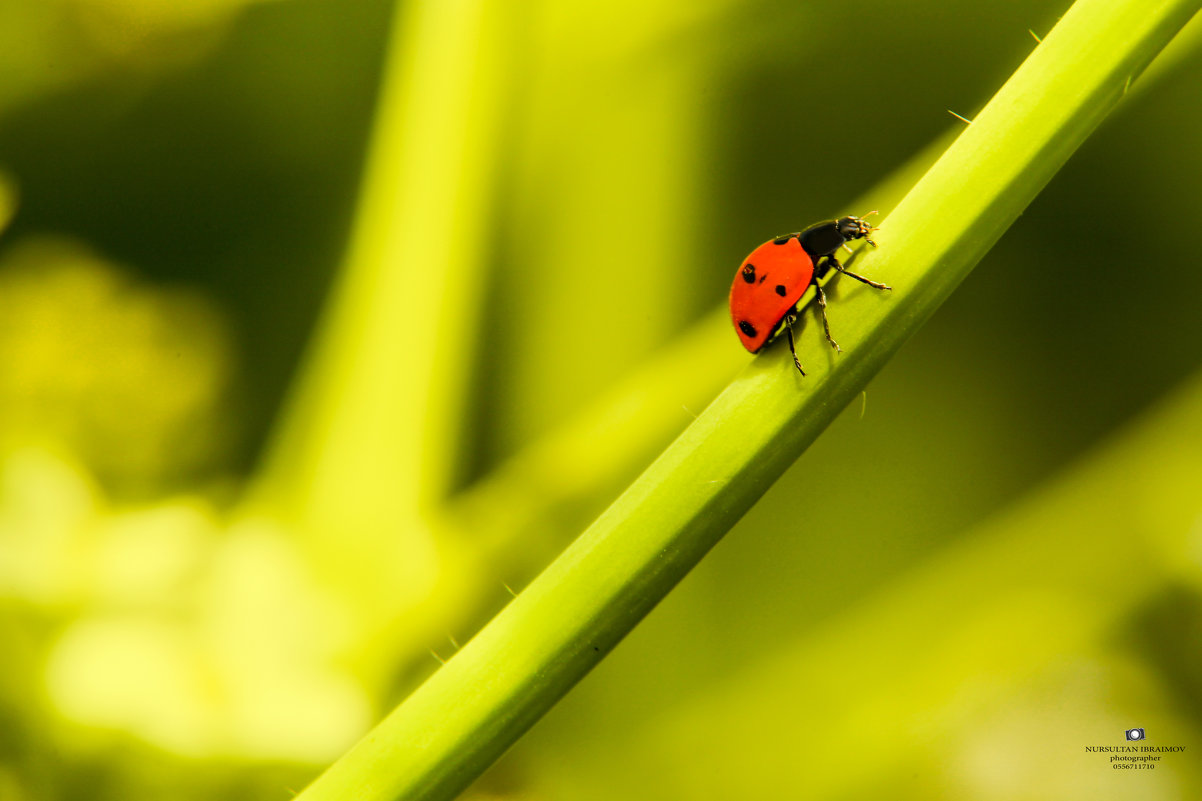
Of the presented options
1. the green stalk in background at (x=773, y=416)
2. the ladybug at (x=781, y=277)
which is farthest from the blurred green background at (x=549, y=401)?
the green stalk in background at (x=773, y=416)

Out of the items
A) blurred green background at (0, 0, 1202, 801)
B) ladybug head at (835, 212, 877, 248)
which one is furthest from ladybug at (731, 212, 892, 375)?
blurred green background at (0, 0, 1202, 801)

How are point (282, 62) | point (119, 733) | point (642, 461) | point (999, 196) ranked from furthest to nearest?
1. point (282, 62)
2. point (642, 461)
3. point (119, 733)
4. point (999, 196)

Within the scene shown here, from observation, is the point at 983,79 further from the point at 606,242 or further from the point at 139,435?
the point at 139,435

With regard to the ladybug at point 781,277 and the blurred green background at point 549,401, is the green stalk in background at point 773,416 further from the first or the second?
the blurred green background at point 549,401

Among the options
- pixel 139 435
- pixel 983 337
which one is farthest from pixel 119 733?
pixel 983 337

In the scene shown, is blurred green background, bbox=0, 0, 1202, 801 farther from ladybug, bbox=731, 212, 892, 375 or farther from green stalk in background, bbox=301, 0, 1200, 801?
green stalk in background, bbox=301, 0, 1200, 801

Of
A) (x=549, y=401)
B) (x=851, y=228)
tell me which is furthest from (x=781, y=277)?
(x=549, y=401)

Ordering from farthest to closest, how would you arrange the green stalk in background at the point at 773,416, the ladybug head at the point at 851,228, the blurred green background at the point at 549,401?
the blurred green background at the point at 549,401 → the ladybug head at the point at 851,228 → the green stalk in background at the point at 773,416
